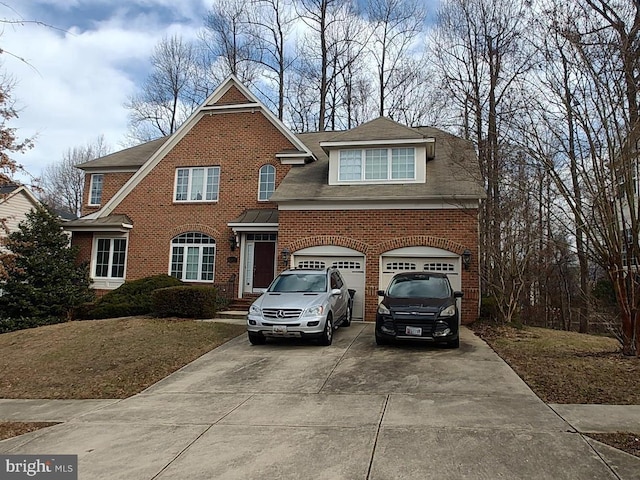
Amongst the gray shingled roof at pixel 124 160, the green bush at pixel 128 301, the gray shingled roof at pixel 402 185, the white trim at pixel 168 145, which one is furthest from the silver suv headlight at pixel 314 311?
the gray shingled roof at pixel 124 160

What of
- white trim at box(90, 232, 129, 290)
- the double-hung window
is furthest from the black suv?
the double-hung window

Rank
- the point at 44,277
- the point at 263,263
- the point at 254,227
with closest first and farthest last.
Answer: the point at 44,277 < the point at 254,227 < the point at 263,263

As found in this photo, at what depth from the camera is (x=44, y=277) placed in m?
17.1

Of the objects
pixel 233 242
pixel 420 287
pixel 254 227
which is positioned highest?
pixel 254 227

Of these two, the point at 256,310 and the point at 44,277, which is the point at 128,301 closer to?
the point at 44,277

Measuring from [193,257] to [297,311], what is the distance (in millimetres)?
9436

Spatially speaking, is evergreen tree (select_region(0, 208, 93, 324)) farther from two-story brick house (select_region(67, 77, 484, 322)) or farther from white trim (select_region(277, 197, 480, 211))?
white trim (select_region(277, 197, 480, 211))

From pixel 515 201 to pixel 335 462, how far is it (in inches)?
442

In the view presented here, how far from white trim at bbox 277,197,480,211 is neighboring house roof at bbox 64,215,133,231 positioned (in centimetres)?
709

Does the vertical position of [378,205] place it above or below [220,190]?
below

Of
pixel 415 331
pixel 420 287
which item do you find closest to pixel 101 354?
pixel 415 331

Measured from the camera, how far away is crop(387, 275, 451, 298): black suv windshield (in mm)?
10969

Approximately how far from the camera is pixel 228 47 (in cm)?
3262

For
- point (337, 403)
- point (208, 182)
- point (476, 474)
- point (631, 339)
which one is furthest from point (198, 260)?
point (476, 474)
